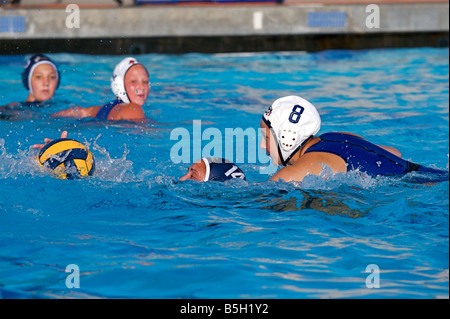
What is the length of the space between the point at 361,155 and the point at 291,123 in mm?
543

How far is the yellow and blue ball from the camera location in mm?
5086

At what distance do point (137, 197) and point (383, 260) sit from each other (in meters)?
1.99

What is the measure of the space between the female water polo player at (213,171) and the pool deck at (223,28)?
24.3 ft

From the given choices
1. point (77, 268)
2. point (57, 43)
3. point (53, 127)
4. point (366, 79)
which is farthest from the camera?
point (57, 43)

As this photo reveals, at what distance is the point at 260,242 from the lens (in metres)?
4.13

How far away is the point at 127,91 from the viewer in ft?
24.7

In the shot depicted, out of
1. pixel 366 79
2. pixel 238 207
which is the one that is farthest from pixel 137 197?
pixel 366 79

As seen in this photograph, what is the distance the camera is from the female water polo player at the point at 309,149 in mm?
4453

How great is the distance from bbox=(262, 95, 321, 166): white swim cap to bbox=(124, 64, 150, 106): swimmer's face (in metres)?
3.13

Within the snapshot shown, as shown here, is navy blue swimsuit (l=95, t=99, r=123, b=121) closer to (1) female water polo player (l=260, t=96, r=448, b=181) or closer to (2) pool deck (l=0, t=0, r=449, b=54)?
(1) female water polo player (l=260, t=96, r=448, b=181)
